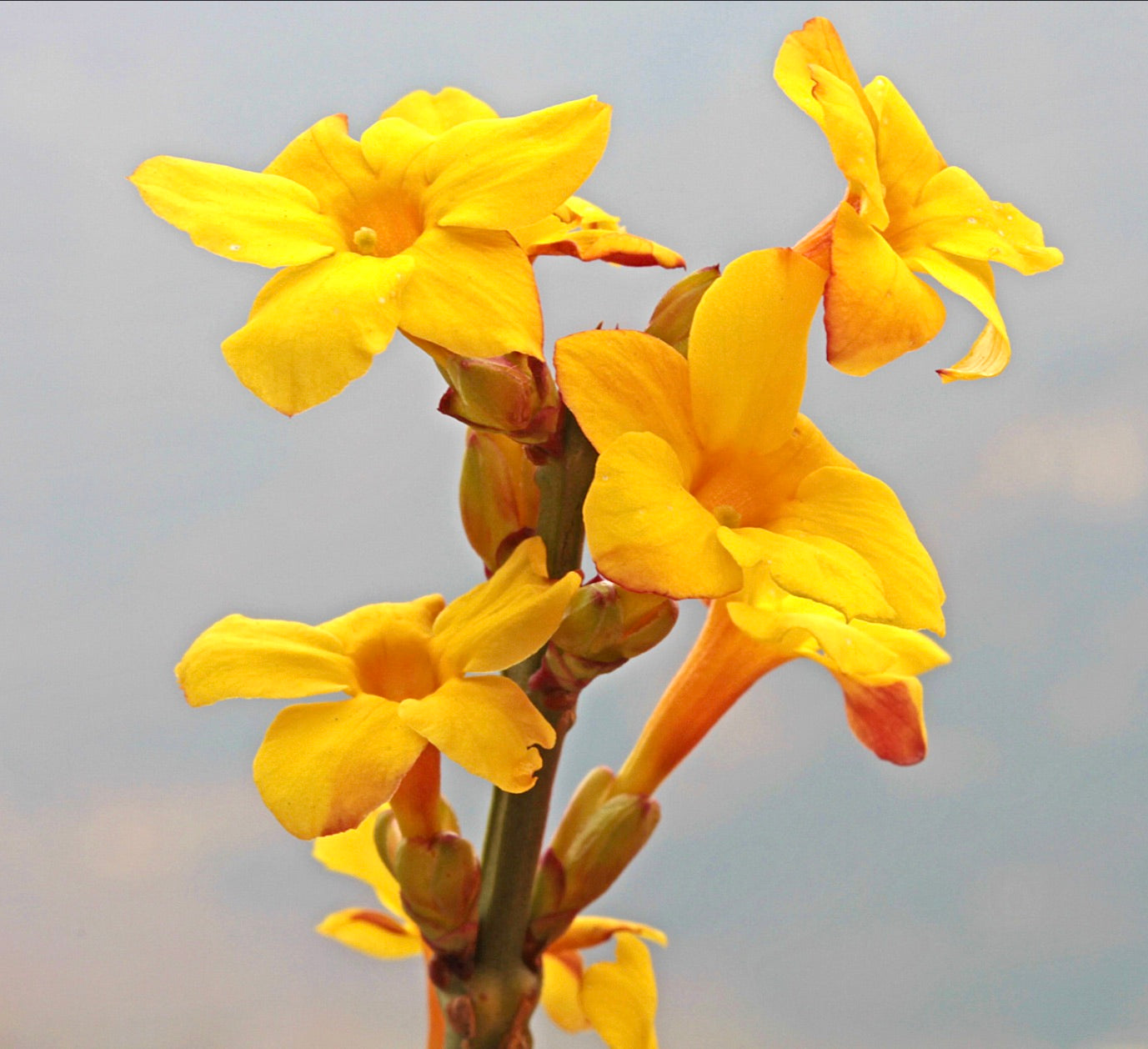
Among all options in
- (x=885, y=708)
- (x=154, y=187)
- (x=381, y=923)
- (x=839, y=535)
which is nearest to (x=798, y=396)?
(x=839, y=535)

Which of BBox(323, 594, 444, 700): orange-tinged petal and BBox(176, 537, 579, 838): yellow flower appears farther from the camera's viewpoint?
BBox(323, 594, 444, 700): orange-tinged petal

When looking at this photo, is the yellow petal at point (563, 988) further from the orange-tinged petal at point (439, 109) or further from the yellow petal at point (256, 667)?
the orange-tinged petal at point (439, 109)

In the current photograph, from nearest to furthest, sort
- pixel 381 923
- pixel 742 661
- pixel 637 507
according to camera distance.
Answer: pixel 637 507, pixel 742 661, pixel 381 923

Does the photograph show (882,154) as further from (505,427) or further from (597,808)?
(597,808)

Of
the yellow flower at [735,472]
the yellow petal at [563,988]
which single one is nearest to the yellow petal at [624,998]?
the yellow petal at [563,988]

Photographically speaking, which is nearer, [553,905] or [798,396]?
[798,396]

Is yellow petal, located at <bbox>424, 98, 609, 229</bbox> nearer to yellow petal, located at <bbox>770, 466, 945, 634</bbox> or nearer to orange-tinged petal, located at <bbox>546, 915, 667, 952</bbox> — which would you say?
yellow petal, located at <bbox>770, 466, 945, 634</bbox>

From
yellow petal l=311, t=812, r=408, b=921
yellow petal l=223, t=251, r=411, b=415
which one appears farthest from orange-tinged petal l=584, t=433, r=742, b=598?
yellow petal l=311, t=812, r=408, b=921

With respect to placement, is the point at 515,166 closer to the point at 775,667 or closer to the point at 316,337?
the point at 316,337
